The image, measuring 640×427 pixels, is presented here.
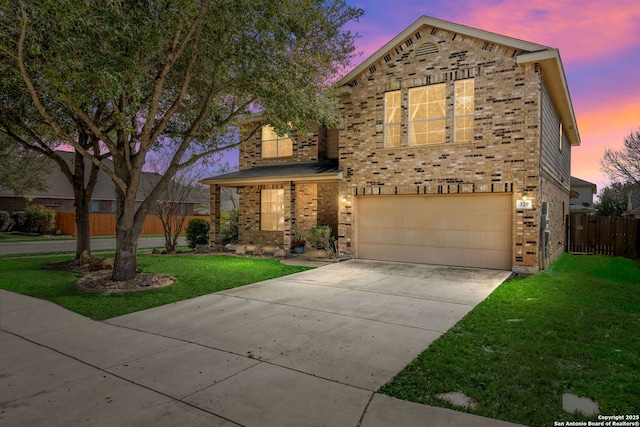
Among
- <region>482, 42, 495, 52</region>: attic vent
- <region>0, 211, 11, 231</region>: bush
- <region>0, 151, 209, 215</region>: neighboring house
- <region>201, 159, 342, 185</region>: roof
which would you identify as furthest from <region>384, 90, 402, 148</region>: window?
<region>0, 211, 11, 231</region>: bush

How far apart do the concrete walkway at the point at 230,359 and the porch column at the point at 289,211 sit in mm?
6446

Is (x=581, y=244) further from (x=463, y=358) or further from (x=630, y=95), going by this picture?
(x=463, y=358)

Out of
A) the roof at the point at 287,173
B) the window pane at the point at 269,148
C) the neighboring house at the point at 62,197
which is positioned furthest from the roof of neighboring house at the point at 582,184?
the neighboring house at the point at 62,197

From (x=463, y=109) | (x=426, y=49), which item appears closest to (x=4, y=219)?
(x=426, y=49)

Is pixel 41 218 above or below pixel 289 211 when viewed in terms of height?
below

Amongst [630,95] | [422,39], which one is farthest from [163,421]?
[630,95]

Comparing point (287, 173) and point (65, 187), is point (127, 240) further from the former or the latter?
point (65, 187)

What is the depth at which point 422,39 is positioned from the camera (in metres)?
12.2

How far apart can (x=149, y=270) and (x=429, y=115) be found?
34.2 feet

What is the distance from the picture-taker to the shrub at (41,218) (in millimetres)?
27344

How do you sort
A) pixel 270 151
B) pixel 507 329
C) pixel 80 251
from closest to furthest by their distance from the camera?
1. pixel 507 329
2. pixel 80 251
3. pixel 270 151

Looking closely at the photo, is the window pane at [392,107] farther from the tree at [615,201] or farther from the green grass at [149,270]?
the tree at [615,201]

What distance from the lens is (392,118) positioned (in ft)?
42.5

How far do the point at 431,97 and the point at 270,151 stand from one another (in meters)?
7.93
